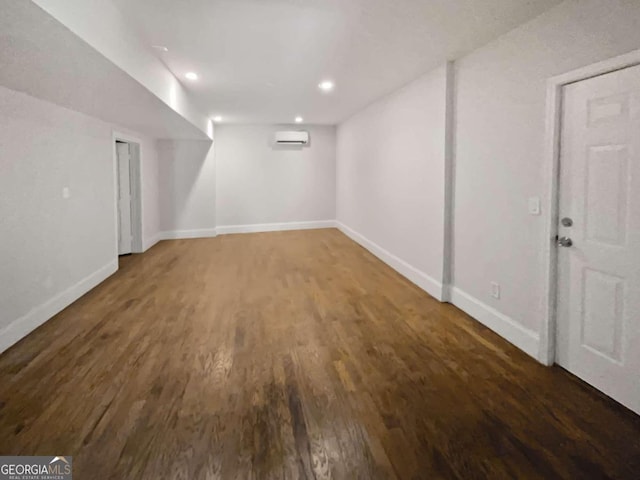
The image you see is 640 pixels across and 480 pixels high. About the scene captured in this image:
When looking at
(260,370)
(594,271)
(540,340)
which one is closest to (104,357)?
(260,370)

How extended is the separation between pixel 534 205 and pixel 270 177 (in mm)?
6761

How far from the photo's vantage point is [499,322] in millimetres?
3193

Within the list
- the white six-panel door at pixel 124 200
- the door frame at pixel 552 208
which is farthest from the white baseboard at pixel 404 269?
the white six-panel door at pixel 124 200

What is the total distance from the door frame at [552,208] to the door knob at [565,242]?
45mm

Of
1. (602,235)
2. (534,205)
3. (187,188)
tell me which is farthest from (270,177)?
(602,235)

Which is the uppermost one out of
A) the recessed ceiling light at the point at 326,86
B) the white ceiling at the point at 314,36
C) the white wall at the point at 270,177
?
the recessed ceiling light at the point at 326,86

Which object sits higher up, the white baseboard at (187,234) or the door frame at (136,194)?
the door frame at (136,194)

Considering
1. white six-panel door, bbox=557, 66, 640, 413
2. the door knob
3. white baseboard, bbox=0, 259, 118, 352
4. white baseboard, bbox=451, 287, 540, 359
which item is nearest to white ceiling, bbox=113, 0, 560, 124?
white six-panel door, bbox=557, 66, 640, 413

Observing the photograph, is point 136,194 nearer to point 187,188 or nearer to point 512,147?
point 187,188

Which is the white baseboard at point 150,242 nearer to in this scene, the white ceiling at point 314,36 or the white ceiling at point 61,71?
the white ceiling at point 61,71

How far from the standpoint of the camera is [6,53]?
2232mm

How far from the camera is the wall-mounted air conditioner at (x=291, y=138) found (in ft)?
28.1

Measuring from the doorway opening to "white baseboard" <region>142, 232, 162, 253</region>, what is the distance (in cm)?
11

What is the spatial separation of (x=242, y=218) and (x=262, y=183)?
0.93 metres
